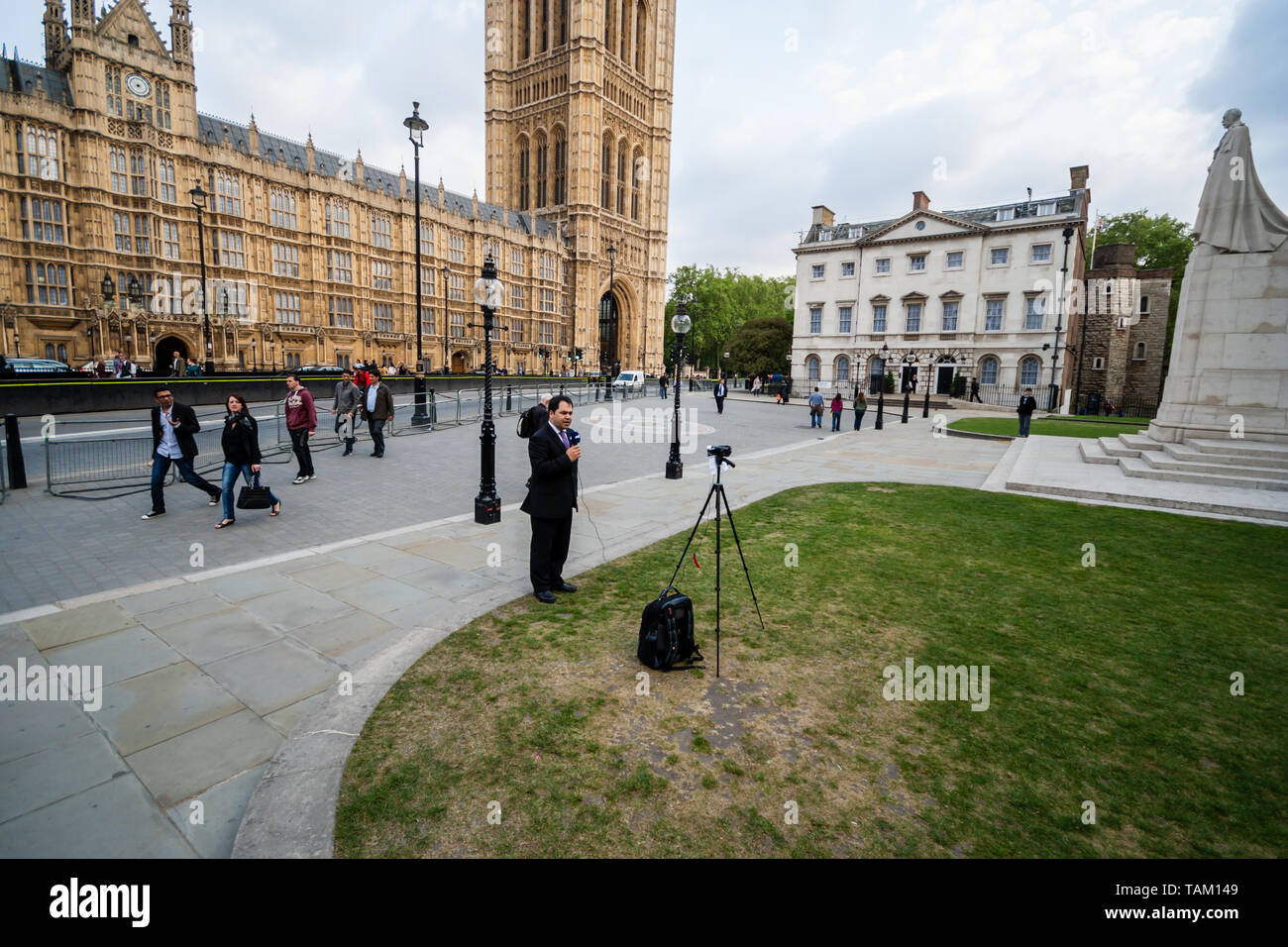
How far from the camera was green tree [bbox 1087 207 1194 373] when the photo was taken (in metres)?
56.9

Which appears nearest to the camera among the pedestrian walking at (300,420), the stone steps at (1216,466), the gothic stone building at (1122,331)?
the pedestrian walking at (300,420)

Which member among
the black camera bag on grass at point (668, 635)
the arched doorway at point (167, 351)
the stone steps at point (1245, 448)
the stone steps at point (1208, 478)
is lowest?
the black camera bag on grass at point (668, 635)

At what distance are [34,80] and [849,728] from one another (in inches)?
2226

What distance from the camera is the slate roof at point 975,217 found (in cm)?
4375

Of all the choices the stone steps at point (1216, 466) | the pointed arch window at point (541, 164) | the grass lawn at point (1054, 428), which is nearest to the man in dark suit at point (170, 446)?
the stone steps at point (1216, 466)

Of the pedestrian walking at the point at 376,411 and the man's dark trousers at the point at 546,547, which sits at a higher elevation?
the pedestrian walking at the point at 376,411

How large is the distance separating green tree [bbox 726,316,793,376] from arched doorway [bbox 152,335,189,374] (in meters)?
51.3

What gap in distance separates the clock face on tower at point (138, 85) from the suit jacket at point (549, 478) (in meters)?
51.3

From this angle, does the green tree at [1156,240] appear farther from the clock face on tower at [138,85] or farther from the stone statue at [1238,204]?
the clock face on tower at [138,85]

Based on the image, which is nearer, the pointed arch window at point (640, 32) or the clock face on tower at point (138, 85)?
the clock face on tower at point (138, 85)

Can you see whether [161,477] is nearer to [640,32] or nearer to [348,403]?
[348,403]
